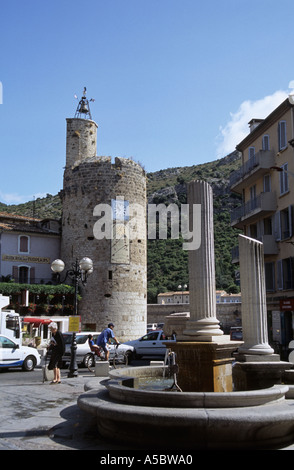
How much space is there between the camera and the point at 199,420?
5.70 meters

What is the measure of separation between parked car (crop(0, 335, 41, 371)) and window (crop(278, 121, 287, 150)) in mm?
17160

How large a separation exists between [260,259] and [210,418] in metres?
4.61

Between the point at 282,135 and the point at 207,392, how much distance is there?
72.1ft

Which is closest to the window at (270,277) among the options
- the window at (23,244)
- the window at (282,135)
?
the window at (282,135)

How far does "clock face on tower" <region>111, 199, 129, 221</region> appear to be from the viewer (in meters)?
35.7

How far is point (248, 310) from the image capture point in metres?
9.50

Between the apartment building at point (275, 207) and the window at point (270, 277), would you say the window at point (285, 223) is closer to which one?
the apartment building at point (275, 207)

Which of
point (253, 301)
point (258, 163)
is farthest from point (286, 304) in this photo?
point (253, 301)

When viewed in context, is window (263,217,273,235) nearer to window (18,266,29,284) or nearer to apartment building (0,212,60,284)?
apartment building (0,212,60,284)

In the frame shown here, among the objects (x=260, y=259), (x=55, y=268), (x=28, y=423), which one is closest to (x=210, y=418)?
(x=28, y=423)

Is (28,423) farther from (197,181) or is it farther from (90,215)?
(90,215)

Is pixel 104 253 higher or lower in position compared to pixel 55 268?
higher

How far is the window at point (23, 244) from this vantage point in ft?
123

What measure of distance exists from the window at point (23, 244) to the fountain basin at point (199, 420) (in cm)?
3224
